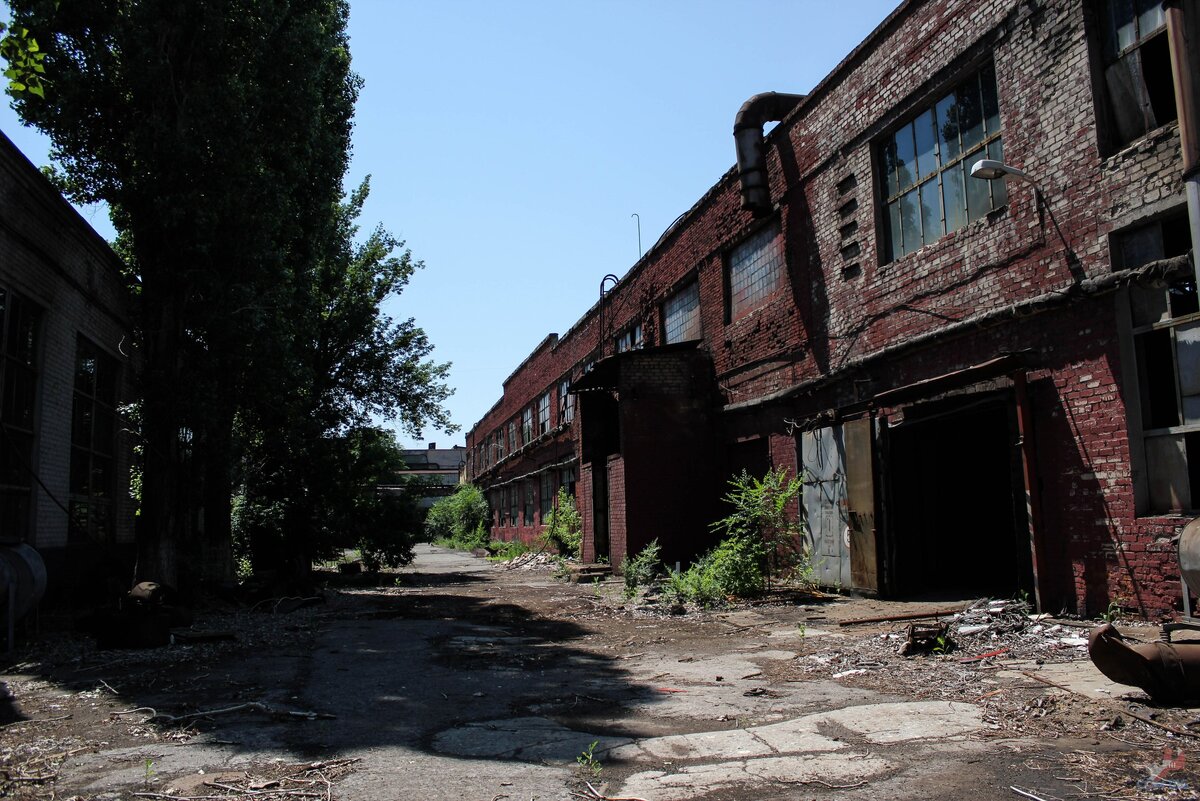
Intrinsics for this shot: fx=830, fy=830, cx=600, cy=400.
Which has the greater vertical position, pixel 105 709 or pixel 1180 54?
pixel 1180 54

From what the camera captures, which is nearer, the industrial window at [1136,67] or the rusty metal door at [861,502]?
the industrial window at [1136,67]

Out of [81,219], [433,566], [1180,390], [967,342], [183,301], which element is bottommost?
[433,566]

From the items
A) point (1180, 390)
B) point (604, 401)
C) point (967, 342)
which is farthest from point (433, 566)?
point (1180, 390)

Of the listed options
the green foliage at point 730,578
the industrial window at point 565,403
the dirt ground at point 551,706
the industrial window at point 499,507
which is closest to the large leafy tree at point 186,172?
the dirt ground at point 551,706

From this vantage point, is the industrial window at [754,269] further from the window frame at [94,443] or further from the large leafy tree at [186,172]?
the window frame at [94,443]

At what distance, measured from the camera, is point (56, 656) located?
799 cm

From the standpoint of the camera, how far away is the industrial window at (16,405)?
31.9 feet

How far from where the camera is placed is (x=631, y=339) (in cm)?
2161

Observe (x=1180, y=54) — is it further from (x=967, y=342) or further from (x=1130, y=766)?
(x=1130, y=766)

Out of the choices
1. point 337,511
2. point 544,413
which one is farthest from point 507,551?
point 337,511

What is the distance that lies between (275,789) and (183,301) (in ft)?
30.2

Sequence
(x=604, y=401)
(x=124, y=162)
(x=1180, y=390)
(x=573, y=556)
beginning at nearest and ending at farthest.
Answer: (x=1180, y=390) < (x=124, y=162) < (x=604, y=401) < (x=573, y=556)

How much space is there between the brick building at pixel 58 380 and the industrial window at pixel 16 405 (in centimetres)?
2

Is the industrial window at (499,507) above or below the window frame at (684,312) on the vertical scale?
below
